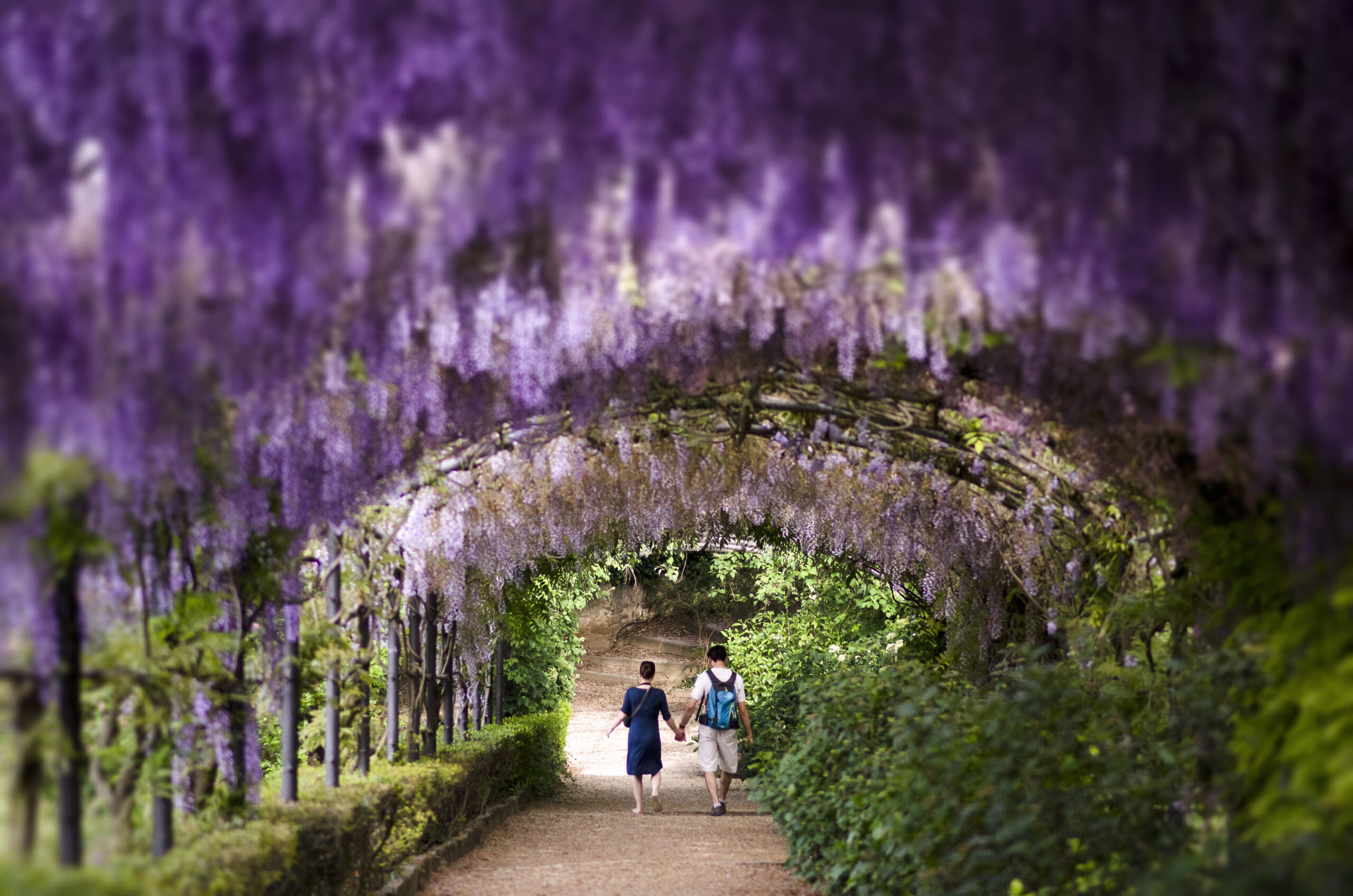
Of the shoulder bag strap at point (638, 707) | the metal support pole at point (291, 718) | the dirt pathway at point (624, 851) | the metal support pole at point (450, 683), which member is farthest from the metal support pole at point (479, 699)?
the metal support pole at point (291, 718)

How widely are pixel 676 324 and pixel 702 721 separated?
6.06 meters

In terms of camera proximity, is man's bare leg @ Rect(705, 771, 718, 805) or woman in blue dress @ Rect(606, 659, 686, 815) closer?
woman in blue dress @ Rect(606, 659, 686, 815)

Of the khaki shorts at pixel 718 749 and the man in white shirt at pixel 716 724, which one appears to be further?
the khaki shorts at pixel 718 749

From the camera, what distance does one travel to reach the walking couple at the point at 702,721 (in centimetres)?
1042

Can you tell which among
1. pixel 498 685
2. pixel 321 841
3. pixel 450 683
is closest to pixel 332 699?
pixel 321 841

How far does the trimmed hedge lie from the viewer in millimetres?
2791

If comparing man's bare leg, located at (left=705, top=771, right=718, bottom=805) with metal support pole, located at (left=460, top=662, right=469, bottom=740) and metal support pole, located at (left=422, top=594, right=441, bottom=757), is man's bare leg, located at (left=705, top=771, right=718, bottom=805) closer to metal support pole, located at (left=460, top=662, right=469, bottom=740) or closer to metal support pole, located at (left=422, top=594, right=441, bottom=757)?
metal support pole, located at (left=460, top=662, right=469, bottom=740)

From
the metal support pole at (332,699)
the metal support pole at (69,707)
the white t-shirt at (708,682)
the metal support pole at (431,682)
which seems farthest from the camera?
the white t-shirt at (708,682)

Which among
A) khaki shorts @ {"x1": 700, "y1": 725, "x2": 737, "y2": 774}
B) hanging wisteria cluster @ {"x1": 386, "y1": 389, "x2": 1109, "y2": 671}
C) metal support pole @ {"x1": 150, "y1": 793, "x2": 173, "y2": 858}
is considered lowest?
khaki shorts @ {"x1": 700, "y1": 725, "x2": 737, "y2": 774}

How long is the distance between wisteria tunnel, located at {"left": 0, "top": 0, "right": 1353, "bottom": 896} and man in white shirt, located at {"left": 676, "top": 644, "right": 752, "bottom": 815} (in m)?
4.71

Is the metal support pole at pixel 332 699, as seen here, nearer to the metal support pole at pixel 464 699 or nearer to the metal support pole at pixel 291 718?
the metal support pole at pixel 291 718

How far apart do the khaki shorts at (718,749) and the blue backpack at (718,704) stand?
0.11 metres

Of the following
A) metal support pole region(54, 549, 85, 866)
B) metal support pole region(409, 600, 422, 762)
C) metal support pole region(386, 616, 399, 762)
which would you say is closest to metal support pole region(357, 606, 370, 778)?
metal support pole region(386, 616, 399, 762)

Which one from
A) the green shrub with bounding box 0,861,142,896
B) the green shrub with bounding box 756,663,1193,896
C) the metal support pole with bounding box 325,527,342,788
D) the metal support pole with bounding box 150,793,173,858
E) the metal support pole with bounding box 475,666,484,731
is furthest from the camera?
the metal support pole with bounding box 475,666,484,731
